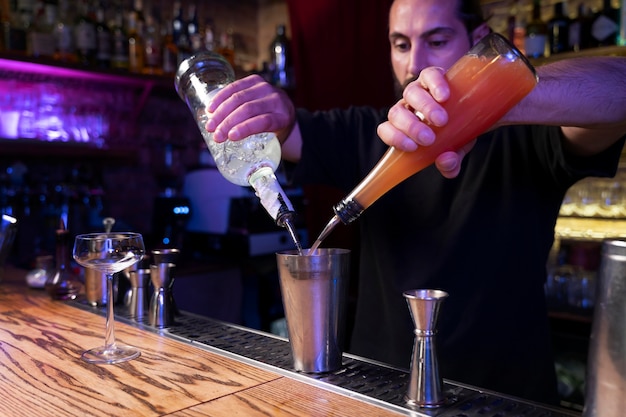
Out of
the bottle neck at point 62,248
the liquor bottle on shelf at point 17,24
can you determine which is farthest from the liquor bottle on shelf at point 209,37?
the bottle neck at point 62,248

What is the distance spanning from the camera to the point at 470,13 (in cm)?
146

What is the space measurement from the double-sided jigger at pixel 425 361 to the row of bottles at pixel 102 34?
102 inches

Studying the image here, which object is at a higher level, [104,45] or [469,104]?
[104,45]

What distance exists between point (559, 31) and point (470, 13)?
1.52 meters

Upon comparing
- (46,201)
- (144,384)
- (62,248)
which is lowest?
(144,384)

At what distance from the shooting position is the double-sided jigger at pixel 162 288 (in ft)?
4.11

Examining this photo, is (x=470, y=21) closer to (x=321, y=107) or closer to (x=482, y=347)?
(x=482, y=347)

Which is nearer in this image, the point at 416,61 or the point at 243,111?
the point at 243,111

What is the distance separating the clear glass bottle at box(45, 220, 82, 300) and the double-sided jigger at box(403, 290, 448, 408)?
1077 mm

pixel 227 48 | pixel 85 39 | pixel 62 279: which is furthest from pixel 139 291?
pixel 227 48

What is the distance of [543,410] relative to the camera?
2.69ft

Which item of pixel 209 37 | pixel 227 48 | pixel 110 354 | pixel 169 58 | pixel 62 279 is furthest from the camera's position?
pixel 227 48

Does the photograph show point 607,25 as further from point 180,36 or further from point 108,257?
point 108,257

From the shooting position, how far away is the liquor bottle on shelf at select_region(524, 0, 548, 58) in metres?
2.77
